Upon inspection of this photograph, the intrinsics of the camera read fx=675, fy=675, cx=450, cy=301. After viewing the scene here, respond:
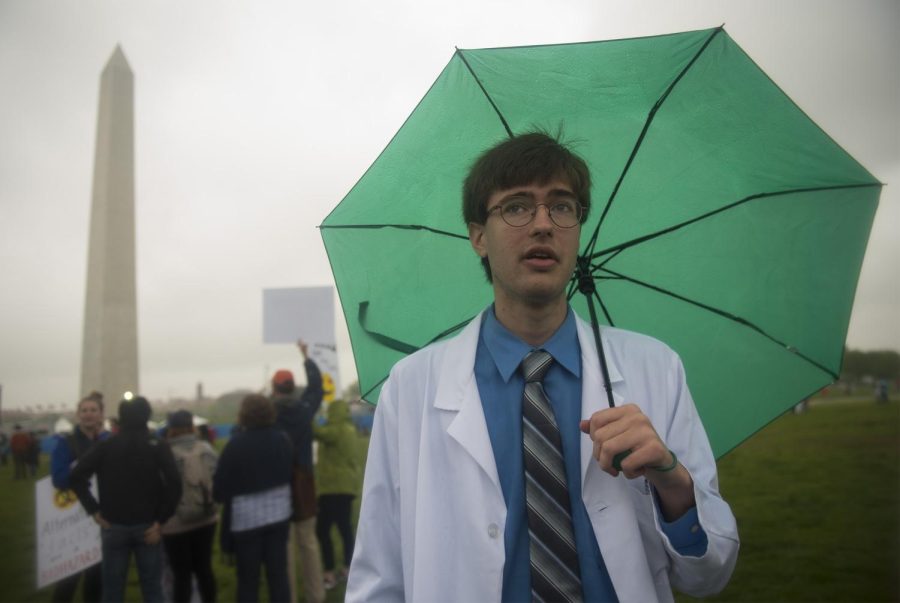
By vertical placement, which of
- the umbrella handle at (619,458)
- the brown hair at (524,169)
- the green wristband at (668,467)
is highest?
the brown hair at (524,169)

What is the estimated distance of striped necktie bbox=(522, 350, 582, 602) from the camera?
1.42 metres

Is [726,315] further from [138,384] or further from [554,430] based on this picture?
[138,384]

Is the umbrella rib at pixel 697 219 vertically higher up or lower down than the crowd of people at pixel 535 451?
higher up

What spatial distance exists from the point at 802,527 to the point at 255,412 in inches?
284

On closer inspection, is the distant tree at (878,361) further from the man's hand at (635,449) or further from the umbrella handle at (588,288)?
the man's hand at (635,449)

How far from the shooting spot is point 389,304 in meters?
2.33

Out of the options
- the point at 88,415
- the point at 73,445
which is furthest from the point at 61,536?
the point at 88,415

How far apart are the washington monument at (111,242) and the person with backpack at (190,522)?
10.5m

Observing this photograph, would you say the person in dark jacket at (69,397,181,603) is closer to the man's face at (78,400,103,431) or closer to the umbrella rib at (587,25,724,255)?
the man's face at (78,400,103,431)

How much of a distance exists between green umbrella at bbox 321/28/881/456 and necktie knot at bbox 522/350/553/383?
538 millimetres

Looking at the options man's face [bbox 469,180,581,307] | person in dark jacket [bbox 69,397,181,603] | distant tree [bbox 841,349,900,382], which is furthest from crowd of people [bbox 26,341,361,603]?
distant tree [bbox 841,349,900,382]

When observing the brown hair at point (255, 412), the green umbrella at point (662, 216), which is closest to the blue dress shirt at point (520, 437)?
the green umbrella at point (662, 216)

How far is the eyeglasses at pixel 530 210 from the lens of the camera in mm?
1722

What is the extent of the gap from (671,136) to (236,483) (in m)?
3.98
